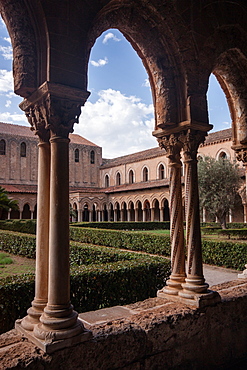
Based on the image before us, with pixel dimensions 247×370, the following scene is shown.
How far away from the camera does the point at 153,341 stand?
2889 millimetres

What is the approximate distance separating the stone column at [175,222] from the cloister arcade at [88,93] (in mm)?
12

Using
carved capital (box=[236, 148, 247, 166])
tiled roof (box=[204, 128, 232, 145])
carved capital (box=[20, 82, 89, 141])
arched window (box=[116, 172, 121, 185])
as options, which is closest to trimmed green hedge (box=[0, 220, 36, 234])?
carved capital (box=[236, 148, 247, 166])

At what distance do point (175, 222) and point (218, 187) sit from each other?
17.1 metres

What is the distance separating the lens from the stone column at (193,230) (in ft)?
11.5

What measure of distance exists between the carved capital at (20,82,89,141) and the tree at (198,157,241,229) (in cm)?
1740

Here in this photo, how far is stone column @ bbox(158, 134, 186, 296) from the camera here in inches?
146

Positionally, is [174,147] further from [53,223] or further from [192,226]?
[53,223]

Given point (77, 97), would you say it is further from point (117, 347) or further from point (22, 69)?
point (117, 347)

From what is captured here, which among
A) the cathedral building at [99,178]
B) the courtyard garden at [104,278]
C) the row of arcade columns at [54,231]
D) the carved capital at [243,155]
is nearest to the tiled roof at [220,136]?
the cathedral building at [99,178]

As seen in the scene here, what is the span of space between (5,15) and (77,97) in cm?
98

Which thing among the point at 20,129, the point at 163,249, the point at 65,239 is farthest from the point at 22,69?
the point at 20,129

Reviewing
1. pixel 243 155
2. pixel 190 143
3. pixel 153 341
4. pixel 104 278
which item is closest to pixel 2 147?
pixel 104 278

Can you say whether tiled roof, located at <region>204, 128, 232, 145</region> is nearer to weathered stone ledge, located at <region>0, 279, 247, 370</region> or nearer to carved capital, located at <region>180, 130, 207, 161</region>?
carved capital, located at <region>180, 130, 207, 161</region>

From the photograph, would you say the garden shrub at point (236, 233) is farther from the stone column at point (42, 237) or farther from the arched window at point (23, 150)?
the arched window at point (23, 150)
